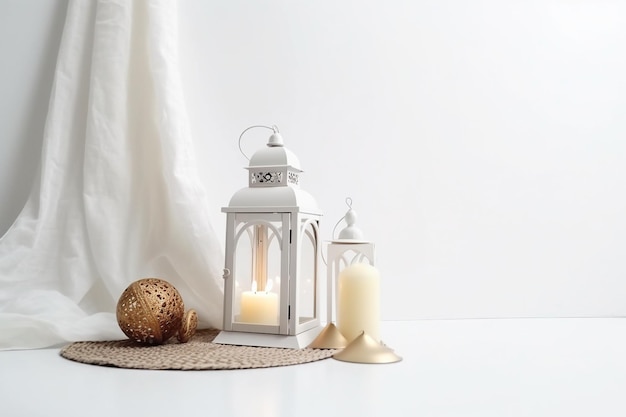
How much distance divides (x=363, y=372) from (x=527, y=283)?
95cm

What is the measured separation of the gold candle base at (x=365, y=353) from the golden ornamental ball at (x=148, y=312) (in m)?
0.32

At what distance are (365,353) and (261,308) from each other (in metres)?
0.24

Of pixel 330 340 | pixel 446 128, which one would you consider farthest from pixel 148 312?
pixel 446 128

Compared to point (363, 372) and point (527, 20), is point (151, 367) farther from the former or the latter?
point (527, 20)

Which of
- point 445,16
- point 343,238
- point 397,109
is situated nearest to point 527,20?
point 445,16

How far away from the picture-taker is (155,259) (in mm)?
1247

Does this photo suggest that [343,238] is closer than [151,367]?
No

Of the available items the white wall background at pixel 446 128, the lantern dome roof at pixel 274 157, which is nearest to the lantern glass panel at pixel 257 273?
the lantern dome roof at pixel 274 157

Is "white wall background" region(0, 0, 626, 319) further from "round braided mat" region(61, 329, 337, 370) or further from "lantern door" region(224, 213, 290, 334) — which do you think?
"round braided mat" region(61, 329, 337, 370)

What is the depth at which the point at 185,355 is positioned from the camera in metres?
0.91

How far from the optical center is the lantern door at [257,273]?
1022 millimetres

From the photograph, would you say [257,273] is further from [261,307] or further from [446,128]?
[446,128]

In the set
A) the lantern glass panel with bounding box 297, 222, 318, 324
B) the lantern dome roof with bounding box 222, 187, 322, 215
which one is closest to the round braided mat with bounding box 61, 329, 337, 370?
the lantern glass panel with bounding box 297, 222, 318, 324

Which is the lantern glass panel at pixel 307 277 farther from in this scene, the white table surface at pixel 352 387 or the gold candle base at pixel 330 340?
the white table surface at pixel 352 387
